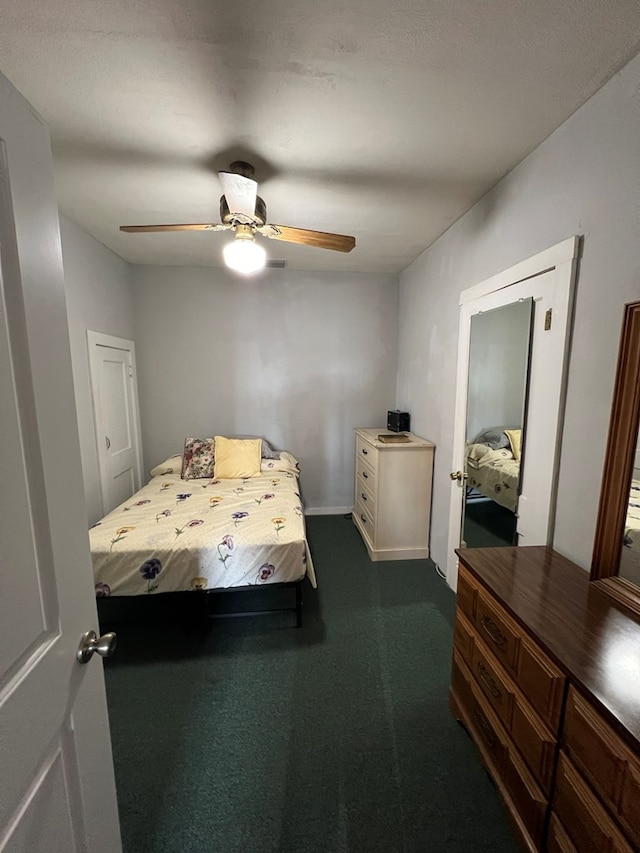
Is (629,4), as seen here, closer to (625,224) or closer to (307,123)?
(625,224)

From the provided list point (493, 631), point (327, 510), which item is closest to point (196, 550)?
point (493, 631)

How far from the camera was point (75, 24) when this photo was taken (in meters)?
1.07

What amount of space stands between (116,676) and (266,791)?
0.98 m

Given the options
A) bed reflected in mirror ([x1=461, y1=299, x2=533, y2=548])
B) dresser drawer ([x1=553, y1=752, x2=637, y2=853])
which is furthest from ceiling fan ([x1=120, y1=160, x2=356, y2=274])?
dresser drawer ([x1=553, y1=752, x2=637, y2=853])

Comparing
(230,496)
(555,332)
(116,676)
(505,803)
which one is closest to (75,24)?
(555,332)

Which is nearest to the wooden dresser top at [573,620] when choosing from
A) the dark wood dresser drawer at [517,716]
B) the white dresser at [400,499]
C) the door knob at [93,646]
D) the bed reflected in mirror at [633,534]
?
the bed reflected in mirror at [633,534]

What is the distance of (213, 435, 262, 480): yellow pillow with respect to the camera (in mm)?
3195

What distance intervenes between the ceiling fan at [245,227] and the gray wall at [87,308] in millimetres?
910

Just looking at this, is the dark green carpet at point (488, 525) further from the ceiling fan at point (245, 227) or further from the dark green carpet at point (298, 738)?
the ceiling fan at point (245, 227)

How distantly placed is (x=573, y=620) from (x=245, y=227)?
214 cm

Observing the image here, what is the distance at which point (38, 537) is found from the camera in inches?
25.8

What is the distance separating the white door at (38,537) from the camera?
1.88 feet

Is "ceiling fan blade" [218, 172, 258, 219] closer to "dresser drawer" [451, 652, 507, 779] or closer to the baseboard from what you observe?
"dresser drawer" [451, 652, 507, 779]

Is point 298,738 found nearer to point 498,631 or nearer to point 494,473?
point 498,631
